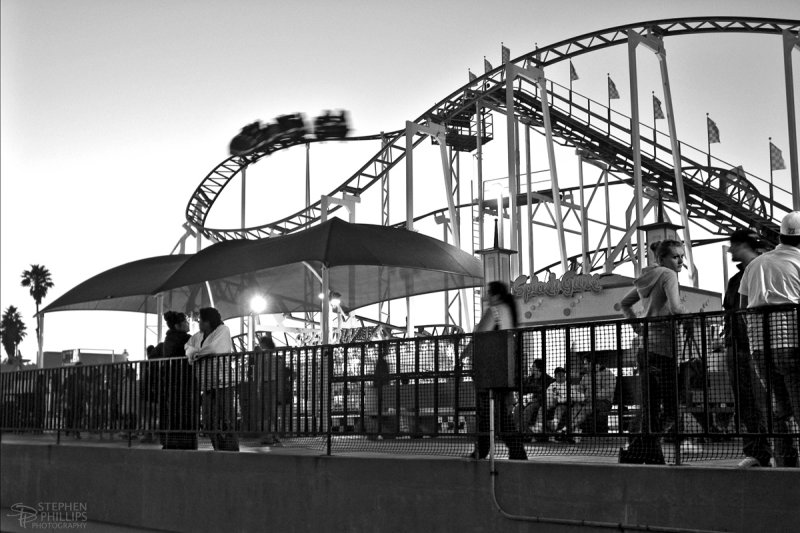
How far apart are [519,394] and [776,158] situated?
2365 cm

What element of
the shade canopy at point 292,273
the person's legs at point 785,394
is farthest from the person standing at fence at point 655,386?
the shade canopy at point 292,273

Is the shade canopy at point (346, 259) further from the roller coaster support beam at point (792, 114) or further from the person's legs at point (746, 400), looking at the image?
the roller coaster support beam at point (792, 114)

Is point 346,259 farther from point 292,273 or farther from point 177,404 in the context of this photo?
point 292,273

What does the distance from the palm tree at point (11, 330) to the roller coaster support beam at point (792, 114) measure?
8398 centimetres

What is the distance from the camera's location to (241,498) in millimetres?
8945

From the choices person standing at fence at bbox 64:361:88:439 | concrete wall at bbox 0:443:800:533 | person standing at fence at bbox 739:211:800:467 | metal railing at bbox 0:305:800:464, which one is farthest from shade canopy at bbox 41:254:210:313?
person standing at fence at bbox 739:211:800:467

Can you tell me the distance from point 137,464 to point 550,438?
515 cm

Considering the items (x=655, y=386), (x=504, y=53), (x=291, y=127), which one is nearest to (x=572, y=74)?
(x=504, y=53)

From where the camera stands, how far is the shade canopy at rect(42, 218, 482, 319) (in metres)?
12.0

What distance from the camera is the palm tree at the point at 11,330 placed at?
9250 centimetres

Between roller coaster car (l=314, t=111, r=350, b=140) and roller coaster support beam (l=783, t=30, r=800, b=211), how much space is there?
19.2 m

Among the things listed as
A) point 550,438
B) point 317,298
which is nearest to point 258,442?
point 550,438

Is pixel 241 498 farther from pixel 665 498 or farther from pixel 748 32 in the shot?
pixel 748 32

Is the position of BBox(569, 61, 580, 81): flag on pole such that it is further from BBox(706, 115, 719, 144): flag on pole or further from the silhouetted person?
the silhouetted person
